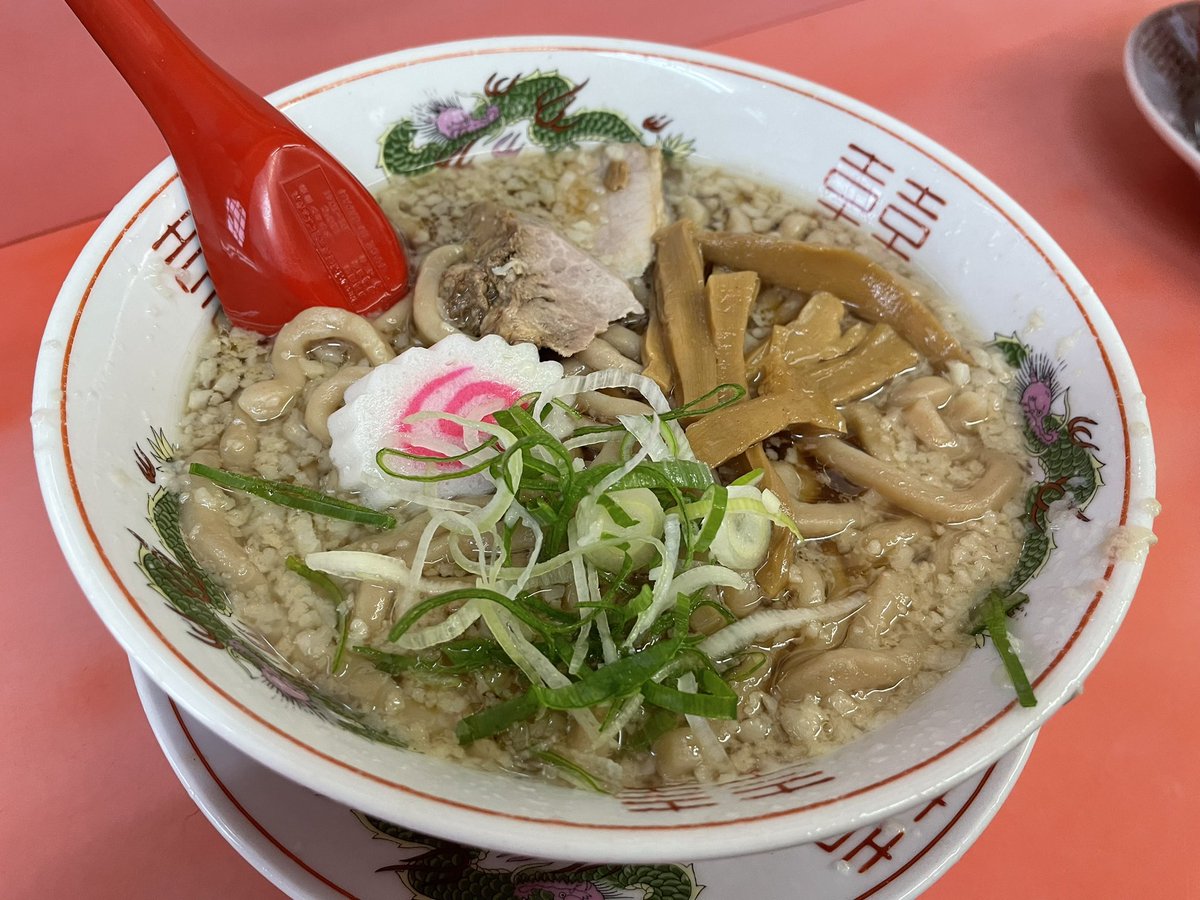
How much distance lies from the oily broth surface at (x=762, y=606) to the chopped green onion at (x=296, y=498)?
0.14 feet

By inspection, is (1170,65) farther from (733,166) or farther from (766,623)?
(766,623)

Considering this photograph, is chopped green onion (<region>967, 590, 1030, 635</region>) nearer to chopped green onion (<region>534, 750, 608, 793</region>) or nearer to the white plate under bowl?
the white plate under bowl

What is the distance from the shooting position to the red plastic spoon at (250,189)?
115 centimetres

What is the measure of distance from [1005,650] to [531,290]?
91 cm

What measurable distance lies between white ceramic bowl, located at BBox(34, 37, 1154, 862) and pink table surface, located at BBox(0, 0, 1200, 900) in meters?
0.34

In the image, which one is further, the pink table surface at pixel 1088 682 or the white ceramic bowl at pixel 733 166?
the pink table surface at pixel 1088 682

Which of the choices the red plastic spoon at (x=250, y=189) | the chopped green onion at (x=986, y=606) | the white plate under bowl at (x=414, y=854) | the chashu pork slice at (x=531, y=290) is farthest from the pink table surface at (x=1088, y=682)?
the chashu pork slice at (x=531, y=290)

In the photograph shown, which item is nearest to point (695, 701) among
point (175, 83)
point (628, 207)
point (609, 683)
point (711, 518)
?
point (609, 683)

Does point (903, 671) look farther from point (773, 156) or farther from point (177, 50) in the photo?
point (177, 50)

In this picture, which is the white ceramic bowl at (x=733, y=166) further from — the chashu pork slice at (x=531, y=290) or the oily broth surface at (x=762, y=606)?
the chashu pork slice at (x=531, y=290)

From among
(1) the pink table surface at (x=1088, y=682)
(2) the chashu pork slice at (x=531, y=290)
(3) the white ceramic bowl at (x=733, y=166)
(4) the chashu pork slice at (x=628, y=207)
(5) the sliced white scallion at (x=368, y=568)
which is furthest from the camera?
(4) the chashu pork slice at (x=628, y=207)

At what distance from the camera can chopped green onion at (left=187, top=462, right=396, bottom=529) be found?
1.05m

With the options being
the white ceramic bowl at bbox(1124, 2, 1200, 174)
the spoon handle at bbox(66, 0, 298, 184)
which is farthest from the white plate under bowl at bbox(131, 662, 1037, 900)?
the white ceramic bowl at bbox(1124, 2, 1200, 174)

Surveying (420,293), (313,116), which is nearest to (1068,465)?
(420,293)
